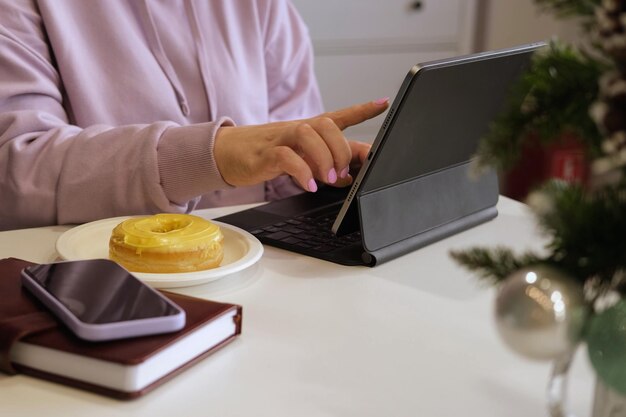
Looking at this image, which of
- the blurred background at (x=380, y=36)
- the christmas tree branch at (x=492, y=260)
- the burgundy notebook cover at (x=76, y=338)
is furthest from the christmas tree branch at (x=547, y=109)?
the blurred background at (x=380, y=36)

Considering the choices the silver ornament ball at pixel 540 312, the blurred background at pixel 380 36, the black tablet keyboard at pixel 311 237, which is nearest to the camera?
the silver ornament ball at pixel 540 312

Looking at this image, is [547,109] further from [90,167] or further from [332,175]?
[90,167]

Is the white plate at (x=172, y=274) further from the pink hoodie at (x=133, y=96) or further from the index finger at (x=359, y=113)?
the index finger at (x=359, y=113)

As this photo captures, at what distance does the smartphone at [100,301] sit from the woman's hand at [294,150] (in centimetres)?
31

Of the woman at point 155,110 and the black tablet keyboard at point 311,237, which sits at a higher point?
the woman at point 155,110

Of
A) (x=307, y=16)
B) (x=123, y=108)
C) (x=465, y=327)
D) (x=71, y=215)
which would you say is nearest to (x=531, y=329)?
(x=465, y=327)

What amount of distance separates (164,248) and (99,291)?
0.51 feet

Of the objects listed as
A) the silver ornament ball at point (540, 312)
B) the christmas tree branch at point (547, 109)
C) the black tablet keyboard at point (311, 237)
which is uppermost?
the christmas tree branch at point (547, 109)

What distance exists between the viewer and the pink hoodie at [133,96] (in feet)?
3.52

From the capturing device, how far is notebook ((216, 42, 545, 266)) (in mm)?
885

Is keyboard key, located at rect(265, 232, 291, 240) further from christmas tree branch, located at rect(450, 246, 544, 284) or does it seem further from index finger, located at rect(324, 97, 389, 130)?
christmas tree branch, located at rect(450, 246, 544, 284)

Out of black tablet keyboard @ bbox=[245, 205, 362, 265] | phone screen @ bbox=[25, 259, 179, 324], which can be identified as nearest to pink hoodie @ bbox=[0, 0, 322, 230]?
black tablet keyboard @ bbox=[245, 205, 362, 265]

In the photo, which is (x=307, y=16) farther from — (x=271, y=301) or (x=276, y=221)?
(x=271, y=301)

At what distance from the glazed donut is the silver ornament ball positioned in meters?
0.48
